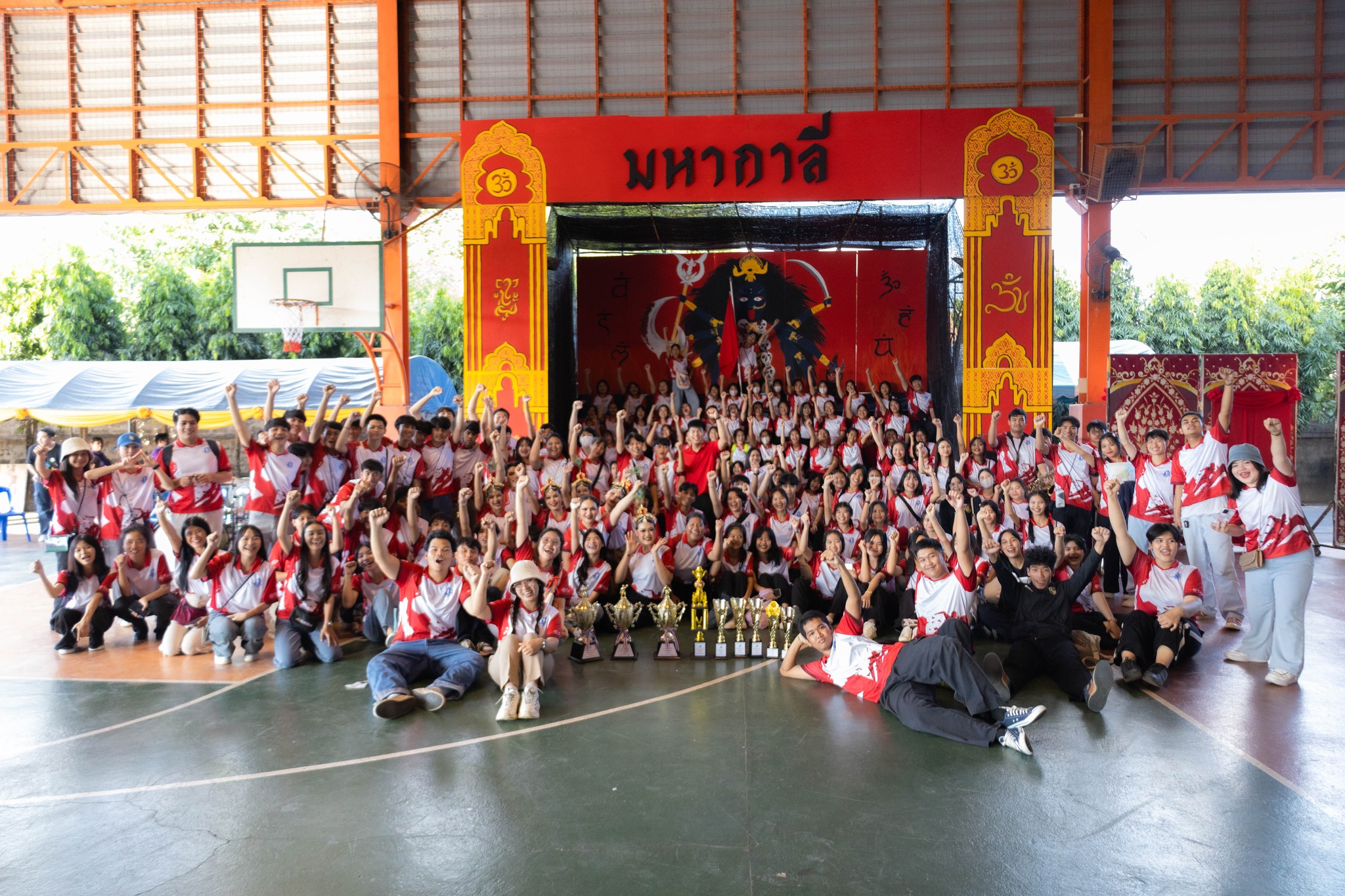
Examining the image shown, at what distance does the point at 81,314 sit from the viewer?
19688 millimetres

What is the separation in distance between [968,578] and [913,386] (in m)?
7.60

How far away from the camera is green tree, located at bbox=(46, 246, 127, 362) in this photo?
63.6ft

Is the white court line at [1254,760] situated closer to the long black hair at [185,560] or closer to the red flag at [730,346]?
the long black hair at [185,560]

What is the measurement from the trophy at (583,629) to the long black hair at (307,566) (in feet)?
5.94

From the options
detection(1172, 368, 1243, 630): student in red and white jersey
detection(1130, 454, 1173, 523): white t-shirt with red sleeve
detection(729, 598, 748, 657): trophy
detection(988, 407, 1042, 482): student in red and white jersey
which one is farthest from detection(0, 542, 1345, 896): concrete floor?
detection(988, 407, 1042, 482): student in red and white jersey

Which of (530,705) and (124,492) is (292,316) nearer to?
(124,492)

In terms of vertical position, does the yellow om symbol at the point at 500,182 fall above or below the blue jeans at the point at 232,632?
above

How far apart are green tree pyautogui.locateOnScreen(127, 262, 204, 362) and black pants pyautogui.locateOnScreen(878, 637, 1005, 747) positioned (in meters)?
20.7

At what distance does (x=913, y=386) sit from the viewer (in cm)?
1293

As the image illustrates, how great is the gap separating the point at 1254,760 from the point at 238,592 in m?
6.54

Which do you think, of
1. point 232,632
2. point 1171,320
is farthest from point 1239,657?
point 1171,320

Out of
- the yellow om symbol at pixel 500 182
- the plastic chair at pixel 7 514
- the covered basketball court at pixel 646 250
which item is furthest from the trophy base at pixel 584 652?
the plastic chair at pixel 7 514

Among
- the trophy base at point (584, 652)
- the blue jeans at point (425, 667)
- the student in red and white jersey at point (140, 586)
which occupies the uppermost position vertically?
the student in red and white jersey at point (140, 586)

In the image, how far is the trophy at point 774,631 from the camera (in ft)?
20.9
